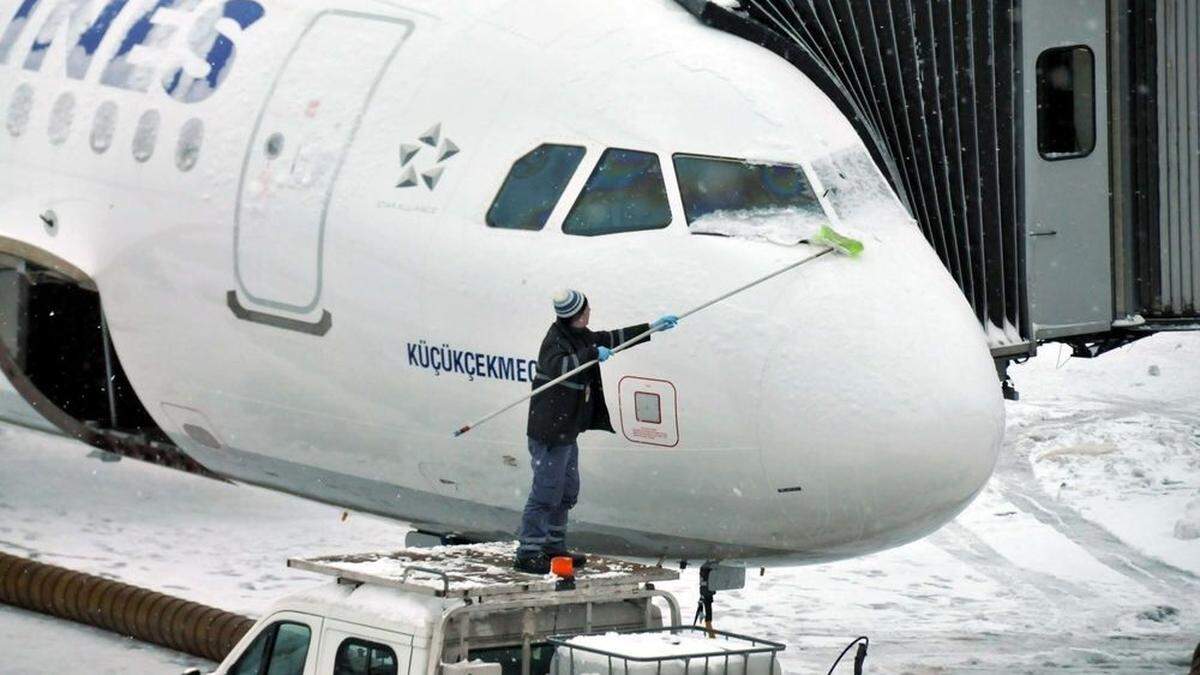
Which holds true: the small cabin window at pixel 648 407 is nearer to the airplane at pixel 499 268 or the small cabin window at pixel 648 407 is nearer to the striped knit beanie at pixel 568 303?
the airplane at pixel 499 268

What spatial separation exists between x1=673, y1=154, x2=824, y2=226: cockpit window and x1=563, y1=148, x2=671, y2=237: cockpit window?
5.4 inches

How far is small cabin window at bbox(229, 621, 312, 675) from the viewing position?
10297 mm

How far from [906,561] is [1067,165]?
6.13m

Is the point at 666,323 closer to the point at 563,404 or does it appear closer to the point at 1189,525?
the point at 563,404

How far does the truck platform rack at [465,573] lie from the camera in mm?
10055

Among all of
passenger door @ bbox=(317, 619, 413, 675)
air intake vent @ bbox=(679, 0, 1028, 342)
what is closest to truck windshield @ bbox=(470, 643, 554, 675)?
passenger door @ bbox=(317, 619, 413, 675)

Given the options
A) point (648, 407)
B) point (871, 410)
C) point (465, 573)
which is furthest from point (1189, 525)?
point (465, 573)

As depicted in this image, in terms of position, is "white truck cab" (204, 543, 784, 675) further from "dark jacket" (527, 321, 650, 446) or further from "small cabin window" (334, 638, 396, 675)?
"dark jacket" (527, 321, 650, 446)

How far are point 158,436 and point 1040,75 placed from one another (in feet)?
21.9

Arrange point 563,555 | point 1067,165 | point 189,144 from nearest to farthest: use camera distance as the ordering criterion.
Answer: point 563,555, point 189,144, point 1067,165

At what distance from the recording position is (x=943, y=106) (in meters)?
14.2

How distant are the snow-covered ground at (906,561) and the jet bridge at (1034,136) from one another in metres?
2.84

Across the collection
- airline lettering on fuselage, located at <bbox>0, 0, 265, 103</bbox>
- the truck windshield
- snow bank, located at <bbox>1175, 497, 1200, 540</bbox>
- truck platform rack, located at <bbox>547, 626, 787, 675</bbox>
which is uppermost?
airline lettering on fuselage, located at <bbox>0, 0, 265, 103</bbox>

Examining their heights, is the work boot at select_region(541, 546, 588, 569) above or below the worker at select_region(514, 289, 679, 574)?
below
